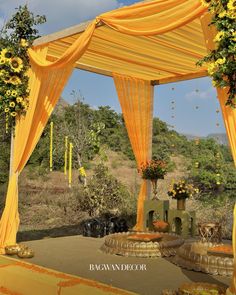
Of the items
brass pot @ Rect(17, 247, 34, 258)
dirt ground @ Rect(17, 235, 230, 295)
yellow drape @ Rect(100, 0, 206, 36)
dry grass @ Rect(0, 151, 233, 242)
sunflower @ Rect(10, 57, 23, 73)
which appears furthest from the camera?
dry grass @ Rect(0, 151, 233, 242)

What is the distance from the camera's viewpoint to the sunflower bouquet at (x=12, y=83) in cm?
565

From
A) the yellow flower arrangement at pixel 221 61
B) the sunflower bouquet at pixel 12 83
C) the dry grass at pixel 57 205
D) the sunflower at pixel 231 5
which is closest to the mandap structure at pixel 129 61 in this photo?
the sunflower bouquet at pixel 12 83

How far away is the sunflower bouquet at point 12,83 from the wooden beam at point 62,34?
219mm

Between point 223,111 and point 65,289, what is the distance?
→ 227 cm

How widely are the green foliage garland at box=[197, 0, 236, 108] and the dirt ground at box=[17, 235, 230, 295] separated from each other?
6.71 feet

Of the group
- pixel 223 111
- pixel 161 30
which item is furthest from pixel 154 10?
pixel 223 111

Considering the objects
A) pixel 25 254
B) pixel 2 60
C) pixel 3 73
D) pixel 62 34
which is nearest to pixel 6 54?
pixel 2 60

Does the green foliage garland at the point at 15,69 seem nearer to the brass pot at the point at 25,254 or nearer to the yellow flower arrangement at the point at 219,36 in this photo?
the brass pot at the point at 25,254

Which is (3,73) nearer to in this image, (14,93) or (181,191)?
(14,93)

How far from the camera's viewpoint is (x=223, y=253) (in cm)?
483

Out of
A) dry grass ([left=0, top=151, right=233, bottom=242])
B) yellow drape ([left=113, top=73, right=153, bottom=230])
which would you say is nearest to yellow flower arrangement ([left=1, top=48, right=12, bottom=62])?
yellow drape ([left=113, top=73, right=153, bottom=230])

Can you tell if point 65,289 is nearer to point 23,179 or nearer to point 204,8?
point 204,8

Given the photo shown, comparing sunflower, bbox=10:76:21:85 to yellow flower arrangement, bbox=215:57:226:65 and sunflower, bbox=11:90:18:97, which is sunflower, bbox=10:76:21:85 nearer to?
sunflower, bbox=11:90:18:97

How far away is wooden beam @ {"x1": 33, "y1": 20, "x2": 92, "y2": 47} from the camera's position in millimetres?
5180
